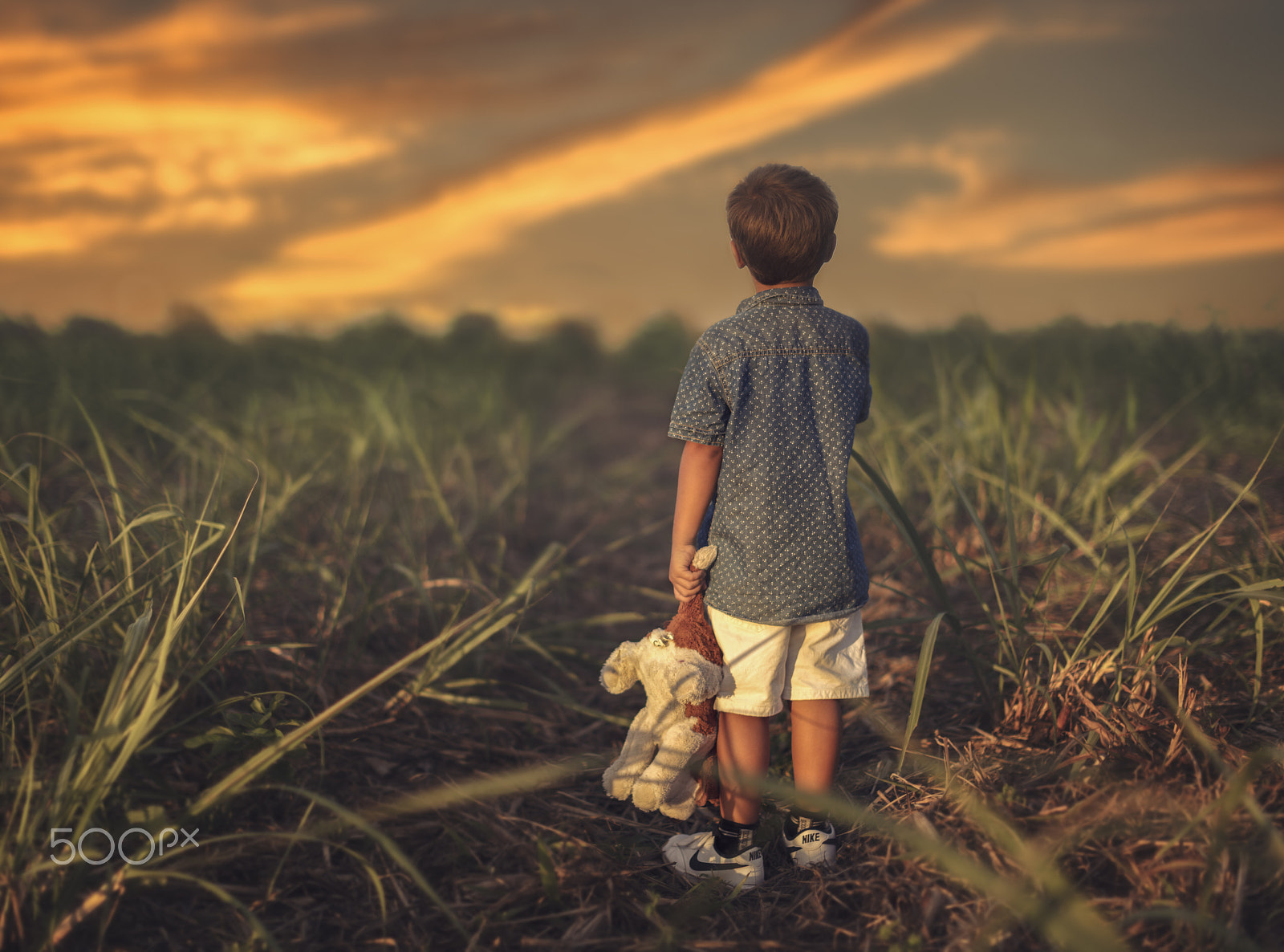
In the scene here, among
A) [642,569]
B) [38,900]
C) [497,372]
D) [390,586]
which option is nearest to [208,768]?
[38,900]

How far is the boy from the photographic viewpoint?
1646mm

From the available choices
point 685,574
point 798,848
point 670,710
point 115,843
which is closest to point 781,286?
point 685,574

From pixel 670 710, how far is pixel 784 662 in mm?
270

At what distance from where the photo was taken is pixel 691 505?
1.69 metres

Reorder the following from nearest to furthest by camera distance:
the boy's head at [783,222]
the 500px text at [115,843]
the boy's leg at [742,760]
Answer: the 500px text at [115,843] → the boy's head at [783,222] → the boy's leg at [742,760]

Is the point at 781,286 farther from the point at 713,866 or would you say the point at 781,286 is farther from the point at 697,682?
the point at 713,866

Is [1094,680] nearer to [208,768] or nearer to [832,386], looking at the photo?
[832,386]

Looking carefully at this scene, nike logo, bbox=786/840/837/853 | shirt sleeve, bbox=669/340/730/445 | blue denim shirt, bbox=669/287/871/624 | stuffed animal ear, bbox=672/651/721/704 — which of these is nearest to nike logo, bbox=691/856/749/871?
nike logo, bbox=786/840/837/853

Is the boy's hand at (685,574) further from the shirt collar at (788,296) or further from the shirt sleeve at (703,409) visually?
the shirt collar at (788,296)

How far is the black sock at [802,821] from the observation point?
1699 millimetres

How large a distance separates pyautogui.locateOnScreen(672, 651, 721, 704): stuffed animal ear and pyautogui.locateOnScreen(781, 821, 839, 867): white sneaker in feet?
1.19

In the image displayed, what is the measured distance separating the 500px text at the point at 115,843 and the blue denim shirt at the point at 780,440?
3.61 feet

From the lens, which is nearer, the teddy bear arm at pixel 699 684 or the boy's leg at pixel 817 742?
the teddy bear arm at pixel 699 684

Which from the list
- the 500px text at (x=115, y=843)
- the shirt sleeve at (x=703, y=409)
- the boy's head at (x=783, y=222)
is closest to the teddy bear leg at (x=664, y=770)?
the shirt sleeve at (x=703, y=409)
